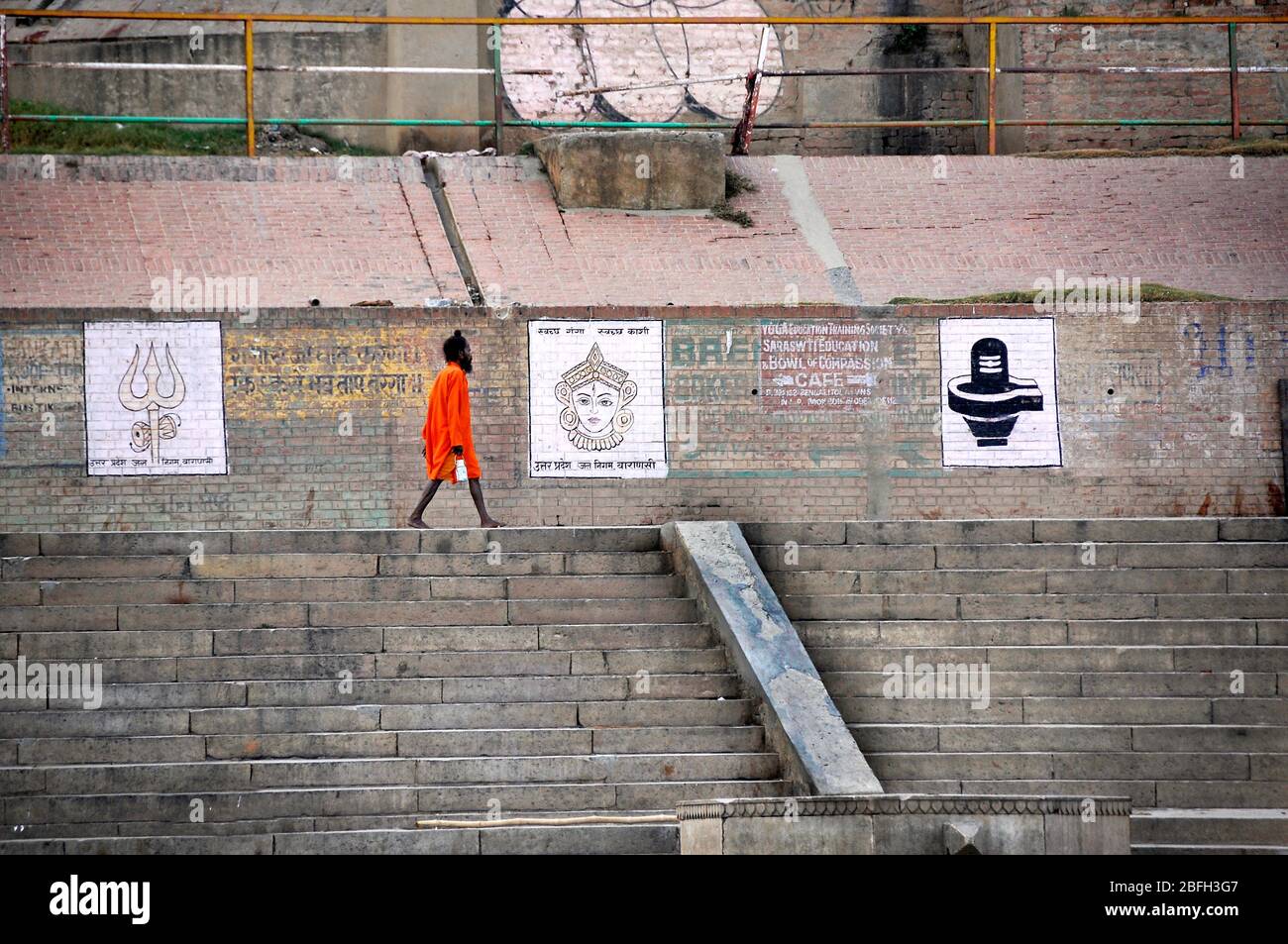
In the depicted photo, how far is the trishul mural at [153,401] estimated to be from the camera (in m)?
13.3

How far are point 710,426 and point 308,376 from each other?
3258 millimetres

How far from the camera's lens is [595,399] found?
44.5 feet

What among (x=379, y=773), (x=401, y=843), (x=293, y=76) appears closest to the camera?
(x=401, y=843)

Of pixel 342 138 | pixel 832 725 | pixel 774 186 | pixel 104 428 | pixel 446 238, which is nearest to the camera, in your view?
pixel 832 725

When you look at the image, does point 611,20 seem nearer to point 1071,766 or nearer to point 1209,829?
point 1071,766

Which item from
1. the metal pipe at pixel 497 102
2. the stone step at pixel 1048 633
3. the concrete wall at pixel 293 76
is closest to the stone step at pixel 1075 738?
the stone step at pixel 1048 633

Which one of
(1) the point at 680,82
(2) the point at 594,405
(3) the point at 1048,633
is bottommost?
(3) the point at 1048,633

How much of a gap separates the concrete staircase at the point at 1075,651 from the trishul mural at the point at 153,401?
17.1 ft

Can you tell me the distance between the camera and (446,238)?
15.2m

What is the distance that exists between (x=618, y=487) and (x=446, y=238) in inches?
127

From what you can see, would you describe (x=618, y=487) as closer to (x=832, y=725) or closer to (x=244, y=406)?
(x=244, y=406)

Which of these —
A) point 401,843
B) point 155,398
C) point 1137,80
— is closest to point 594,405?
point 155,398

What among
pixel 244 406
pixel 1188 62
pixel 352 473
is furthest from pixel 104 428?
pixel 1188 62

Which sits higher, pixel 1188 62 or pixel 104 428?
pixel 1188 62
